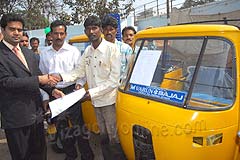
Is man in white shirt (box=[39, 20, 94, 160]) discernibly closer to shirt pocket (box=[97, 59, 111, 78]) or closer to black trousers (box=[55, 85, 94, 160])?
black trousers (box=[55, 85, 94, 160])

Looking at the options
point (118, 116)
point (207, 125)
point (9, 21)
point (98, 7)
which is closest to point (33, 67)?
point (9, 21)

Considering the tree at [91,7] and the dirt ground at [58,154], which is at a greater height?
the tree at [91,7]

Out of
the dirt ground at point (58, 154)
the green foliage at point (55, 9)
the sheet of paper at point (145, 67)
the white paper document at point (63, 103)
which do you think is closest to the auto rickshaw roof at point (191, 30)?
the sheet of paper at point (145, 67)

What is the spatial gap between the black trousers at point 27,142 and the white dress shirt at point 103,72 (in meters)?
0.69

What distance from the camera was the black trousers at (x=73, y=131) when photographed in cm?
354

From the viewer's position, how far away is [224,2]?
7113 mm

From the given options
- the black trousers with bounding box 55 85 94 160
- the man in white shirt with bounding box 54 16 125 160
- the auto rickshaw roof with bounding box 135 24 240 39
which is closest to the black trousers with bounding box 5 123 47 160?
the black trousers with bounding box 55 85 94 160

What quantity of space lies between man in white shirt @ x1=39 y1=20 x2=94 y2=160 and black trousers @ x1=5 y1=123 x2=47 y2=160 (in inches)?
22.8

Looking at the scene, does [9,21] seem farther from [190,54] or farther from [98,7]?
[98,7]

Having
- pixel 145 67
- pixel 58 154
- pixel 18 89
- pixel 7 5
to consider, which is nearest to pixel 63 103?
pixel 18 89

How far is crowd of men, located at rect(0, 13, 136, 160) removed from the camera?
2688mm

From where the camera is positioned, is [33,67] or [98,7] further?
[98,7]

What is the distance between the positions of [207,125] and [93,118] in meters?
2.11

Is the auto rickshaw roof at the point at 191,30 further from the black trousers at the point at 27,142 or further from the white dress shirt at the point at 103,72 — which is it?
the black trousers at the point at 27,142
